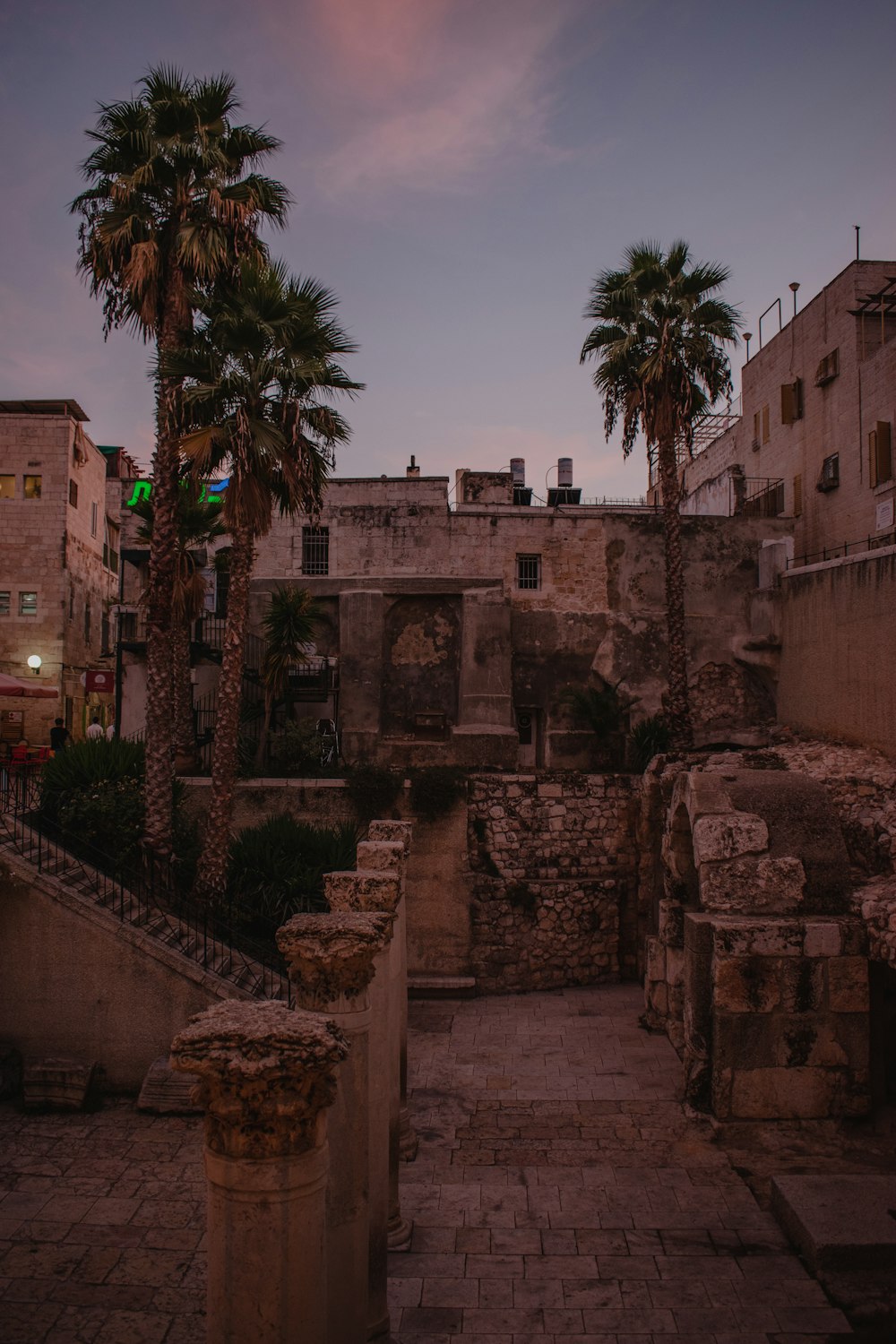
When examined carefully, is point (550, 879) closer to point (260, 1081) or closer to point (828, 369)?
point (828, 369)

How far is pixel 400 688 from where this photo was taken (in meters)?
22.7

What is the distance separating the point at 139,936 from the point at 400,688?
10746mm

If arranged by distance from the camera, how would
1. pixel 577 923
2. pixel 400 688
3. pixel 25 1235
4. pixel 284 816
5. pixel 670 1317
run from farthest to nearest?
pixel 400 688 → pixel 577 923 → pixel 284 816 → pixel 25 1235 → pixel 670 1317

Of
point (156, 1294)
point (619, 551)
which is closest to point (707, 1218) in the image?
point (156, 1294)

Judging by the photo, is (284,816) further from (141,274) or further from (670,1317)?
(670,1317)

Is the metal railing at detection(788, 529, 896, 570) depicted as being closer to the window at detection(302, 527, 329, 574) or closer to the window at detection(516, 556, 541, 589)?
the window at detection(516, 556, 541, 589)

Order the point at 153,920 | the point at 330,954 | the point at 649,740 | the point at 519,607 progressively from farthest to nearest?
the point at 519,607 → the point at 649,740 → the point at 153,920 → the point at 330,954

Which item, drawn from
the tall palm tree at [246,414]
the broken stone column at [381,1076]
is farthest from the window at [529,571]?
the broken stone column at [381,1076]

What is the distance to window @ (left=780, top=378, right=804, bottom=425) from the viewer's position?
25.9 meters

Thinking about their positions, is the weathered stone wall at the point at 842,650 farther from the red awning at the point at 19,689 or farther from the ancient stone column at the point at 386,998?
the red awning at the point at 19,689

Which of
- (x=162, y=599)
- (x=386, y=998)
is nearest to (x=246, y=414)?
(x=162, y=599)

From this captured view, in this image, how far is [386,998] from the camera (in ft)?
26.7

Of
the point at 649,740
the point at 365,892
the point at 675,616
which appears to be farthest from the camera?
the point at 649,740

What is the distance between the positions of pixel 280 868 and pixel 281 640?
239 inches
